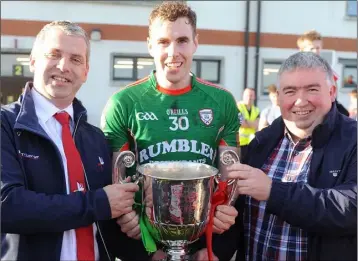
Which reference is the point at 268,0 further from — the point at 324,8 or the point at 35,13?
the point at 35,13

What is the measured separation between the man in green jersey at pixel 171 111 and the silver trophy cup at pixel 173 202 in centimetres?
34

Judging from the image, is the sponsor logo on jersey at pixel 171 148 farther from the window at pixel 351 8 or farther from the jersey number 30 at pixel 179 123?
the window at pixel 351 8

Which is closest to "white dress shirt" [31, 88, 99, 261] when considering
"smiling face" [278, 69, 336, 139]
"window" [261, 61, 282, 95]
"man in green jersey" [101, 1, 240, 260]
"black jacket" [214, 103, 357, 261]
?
"man in green jersey" [101, 1, 240, 260]

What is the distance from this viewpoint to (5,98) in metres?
10.5

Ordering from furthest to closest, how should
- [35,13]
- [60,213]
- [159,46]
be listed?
1. [35,13]
2. [159,46]
3. [60,213]

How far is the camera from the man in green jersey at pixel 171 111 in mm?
2312

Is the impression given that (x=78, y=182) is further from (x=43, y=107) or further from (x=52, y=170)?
(x=43, y=107)

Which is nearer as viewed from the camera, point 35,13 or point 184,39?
point 184,39

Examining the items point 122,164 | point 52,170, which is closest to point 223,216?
point 122,164

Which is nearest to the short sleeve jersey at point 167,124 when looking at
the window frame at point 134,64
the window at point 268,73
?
→ the window frame at point 134,64

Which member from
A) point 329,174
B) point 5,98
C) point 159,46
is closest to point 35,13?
point 5,98

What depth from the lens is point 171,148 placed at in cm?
237

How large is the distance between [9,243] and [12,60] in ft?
30.9

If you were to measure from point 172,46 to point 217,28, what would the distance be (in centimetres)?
922
